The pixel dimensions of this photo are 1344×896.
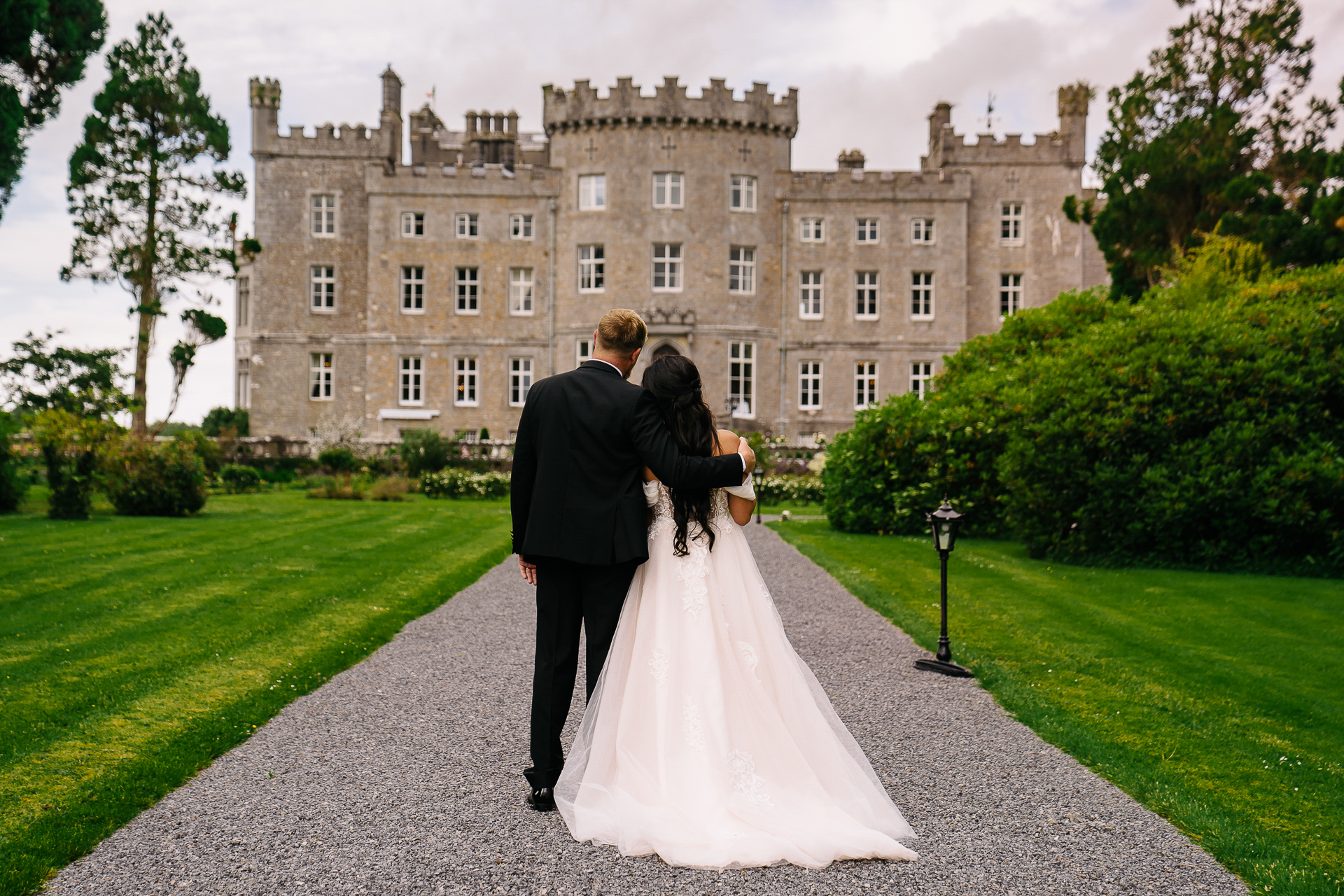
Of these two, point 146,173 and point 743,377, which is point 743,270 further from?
point 146,173

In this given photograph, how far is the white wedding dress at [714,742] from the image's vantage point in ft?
11.5

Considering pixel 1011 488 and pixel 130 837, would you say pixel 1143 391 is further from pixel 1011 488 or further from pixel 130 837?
pixel 130 837

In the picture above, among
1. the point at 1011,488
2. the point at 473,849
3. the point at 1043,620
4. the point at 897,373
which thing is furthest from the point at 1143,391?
the point at 897,373

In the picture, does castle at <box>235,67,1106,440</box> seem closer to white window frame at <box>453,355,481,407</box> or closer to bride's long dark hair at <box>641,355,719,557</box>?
white window frame at <box>453,355,481,407</box>

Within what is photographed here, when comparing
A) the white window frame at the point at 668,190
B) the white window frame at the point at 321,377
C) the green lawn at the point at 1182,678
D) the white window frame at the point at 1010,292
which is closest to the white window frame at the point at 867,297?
the white window frame at the point at 1010,292

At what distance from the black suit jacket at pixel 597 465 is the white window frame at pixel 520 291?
99.5 feet

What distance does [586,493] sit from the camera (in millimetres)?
3936

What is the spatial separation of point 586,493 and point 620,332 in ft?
2.27

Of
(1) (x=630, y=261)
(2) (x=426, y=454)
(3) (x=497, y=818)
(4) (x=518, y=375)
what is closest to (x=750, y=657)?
(3) (x=497, y=818)

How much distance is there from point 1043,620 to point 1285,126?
21767 mm

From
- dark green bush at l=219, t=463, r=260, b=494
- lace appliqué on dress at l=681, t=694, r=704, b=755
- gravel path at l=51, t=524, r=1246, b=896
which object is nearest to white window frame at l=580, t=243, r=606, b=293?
dark green bush at l=219, t=463, r=260, b=494

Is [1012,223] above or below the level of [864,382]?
above

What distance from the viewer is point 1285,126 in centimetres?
2345

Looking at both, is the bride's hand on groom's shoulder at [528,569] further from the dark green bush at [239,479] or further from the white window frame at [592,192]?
the white window frame at [592,192]
